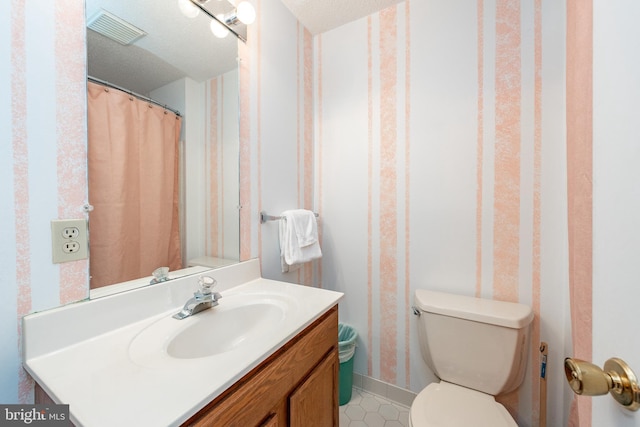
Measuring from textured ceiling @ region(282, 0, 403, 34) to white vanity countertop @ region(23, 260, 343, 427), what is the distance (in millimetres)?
1683

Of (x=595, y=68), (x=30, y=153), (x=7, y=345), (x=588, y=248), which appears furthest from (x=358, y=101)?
(x=7, y=345)

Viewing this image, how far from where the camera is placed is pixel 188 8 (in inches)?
39.7

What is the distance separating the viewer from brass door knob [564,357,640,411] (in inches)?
12.4

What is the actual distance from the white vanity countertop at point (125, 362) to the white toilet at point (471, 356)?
0.67 meters

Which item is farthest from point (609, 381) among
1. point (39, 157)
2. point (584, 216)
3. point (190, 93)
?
point (190, 93)

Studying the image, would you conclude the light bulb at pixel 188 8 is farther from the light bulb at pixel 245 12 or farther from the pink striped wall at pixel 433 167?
the pink striped wall at pixel 433 167

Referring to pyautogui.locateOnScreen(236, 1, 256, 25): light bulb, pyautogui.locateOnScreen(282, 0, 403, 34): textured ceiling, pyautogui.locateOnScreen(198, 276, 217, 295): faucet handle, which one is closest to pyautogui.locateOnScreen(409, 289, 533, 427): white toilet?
pyautogui.locateOnScreen(198, 276, 217, 295): faucet handle

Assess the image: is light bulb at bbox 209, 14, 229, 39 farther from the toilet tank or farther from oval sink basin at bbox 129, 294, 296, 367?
the toilet tank

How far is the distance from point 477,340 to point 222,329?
1.13 metres

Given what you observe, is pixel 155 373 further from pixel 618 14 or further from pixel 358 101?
pixel 358 101

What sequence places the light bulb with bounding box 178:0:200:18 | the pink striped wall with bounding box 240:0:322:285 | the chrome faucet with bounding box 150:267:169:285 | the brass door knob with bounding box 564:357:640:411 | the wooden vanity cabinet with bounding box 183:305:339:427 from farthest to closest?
the pink striped wall with bounding box 240:0:322:285 → the light bulb with bounding box 178:0:200:18 → the chrome faucet with bounding box 150:267:169:285 → the wooden vanity cabinet with bounding box 183:305:339:427 → the brass door knob with bounding box 564:357:640:411

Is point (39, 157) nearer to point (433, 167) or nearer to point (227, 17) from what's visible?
point (227, 17)

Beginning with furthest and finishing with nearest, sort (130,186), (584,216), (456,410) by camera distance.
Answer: (456,410), (130,186), (584,216)

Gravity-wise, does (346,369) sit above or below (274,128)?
below
